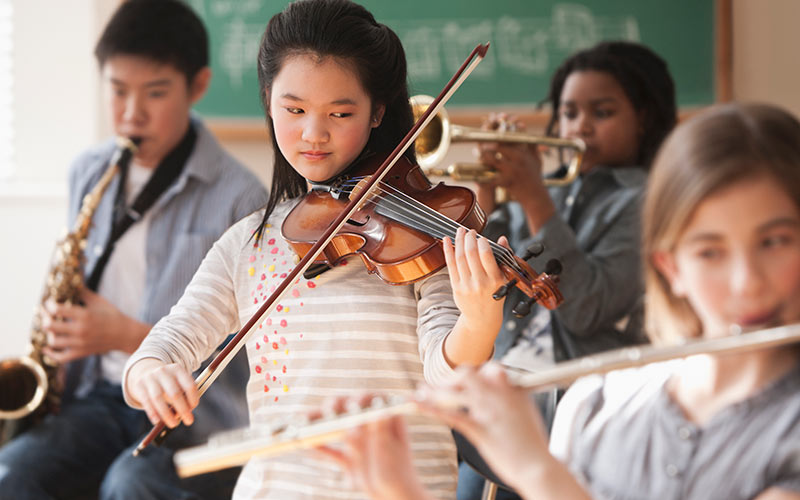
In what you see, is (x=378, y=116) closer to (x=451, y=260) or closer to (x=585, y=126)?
(x=451, y=260)

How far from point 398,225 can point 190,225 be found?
0.47 meters

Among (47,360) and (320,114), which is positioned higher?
(320,114)

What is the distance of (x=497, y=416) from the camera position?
20.9 inches

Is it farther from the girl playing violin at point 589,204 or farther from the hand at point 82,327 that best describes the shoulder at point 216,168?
the girl playing violin at point 589,204

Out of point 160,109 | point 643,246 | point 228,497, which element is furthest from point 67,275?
point 643,246

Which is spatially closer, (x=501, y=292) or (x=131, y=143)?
(x=501, y=292)

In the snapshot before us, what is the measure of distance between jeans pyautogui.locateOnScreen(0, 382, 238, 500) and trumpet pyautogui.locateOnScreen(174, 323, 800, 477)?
1.97 ft

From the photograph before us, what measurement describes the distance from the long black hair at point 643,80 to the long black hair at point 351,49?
0.71 metres

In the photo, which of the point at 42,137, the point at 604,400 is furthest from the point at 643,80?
the point at 42,137

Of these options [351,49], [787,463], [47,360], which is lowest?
[47,360]

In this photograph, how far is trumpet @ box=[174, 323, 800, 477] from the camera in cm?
51

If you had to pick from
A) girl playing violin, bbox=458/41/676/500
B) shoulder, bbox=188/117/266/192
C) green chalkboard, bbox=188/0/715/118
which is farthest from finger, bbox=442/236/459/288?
green chalkboard, bbox=188/0/715/118

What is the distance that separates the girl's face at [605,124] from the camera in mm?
1403

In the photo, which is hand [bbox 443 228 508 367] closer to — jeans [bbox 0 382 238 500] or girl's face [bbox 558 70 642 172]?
jeans [bbox 0 382 238 500]
